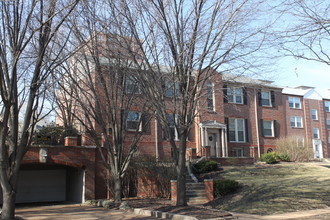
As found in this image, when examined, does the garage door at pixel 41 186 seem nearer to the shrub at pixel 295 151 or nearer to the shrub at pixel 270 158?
the shrub at pixel 270 158

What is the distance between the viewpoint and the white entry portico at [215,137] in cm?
2794

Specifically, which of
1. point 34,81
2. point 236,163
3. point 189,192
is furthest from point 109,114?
point 236,163

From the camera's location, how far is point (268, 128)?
106ft

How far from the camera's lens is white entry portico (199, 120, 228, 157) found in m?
27.9

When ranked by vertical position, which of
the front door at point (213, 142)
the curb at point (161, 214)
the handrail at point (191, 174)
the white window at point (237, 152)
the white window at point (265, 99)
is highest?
the white window at point (265, 99)

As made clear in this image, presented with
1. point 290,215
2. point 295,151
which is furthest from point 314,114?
point 290,215

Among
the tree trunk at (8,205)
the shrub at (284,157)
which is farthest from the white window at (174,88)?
the shrub at (284,157)

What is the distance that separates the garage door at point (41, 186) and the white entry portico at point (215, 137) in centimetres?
1095

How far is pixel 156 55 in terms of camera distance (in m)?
13.5

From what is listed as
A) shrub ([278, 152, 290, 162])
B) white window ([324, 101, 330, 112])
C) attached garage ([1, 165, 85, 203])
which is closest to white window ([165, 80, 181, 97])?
attached garage ([1, 165, 85, 203])

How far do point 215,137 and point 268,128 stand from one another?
601 cm

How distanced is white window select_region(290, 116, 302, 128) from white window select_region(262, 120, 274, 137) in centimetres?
362

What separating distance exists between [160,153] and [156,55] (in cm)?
1384

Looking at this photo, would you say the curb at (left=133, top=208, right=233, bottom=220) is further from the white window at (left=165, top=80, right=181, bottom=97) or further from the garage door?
the garage door
